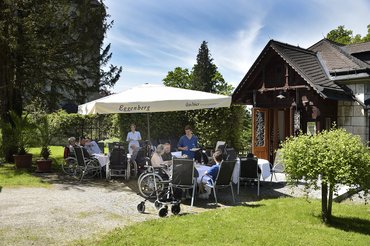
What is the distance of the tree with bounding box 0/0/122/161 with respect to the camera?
13844 mm

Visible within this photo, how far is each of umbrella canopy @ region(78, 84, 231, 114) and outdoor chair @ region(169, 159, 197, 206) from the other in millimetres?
2039

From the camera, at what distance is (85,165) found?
430 inches

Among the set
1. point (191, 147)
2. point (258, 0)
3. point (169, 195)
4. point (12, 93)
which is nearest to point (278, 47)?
point (258, 0)

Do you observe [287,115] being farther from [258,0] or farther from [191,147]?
[191,147]

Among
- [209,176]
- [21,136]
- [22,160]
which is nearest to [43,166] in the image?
[22,160]

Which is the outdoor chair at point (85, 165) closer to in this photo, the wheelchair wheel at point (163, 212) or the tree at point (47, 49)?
the tree at point (47, 49)

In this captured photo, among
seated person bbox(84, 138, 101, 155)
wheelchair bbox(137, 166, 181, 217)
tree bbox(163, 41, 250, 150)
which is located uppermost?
tree bbox(163, 41, 250, 150)

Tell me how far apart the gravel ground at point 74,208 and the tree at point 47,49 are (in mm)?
6035

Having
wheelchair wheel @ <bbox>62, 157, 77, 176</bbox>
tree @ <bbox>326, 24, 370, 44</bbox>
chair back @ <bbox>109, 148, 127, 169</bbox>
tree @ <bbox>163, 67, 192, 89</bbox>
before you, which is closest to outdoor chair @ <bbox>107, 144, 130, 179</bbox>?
chair back @ <bbox>109, 148, 127, 169</bbox>

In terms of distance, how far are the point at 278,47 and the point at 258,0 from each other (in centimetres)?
234

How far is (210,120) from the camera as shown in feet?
56.3

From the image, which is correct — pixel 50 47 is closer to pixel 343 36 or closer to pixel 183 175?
pixel 183 175

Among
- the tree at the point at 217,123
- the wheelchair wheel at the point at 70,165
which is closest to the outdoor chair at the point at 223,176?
the wheelchair wheel at the point at 70,165

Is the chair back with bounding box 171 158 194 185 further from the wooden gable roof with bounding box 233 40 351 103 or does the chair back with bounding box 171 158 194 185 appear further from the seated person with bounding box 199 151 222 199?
the wooden gable roof with bounding box 233 40 351 103
